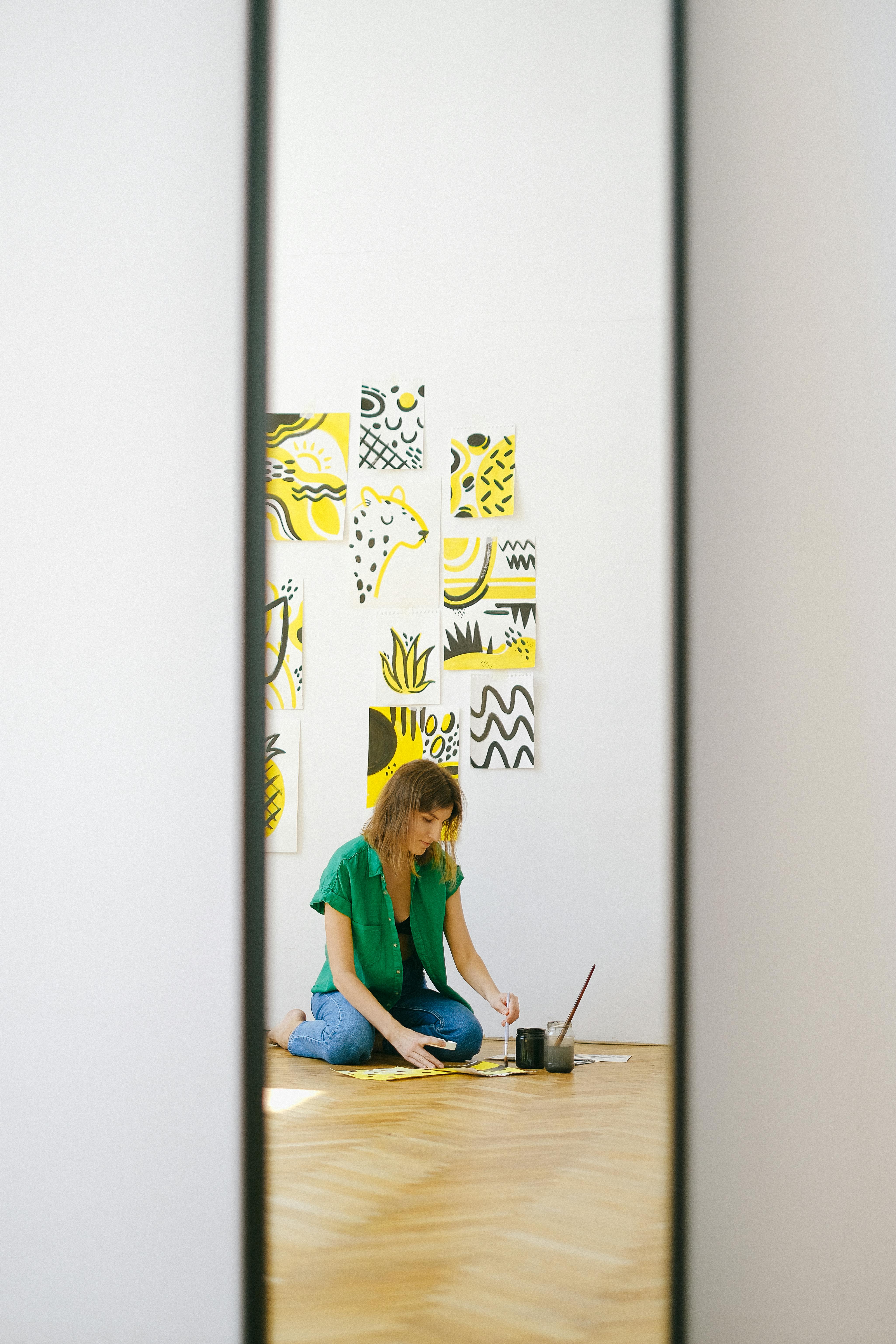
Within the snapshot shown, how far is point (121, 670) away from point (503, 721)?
2407mm

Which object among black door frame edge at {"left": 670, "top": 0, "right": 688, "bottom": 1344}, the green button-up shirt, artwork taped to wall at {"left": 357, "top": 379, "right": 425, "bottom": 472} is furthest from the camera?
artwork taped to wall at {"left": 357, "top": 379, "right": 425, "bottom": 472}

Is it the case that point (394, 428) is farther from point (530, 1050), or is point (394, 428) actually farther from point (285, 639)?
point (530, 1050)

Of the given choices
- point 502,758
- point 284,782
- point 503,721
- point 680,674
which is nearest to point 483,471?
point 503,721

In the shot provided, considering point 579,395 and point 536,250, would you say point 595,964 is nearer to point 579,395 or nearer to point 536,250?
point 579,395

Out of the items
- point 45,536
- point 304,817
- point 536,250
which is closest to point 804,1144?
point 45,536

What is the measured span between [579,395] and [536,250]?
20.1 inches

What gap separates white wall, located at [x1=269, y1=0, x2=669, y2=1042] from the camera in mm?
3457

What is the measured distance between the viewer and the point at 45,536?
1.22 meters

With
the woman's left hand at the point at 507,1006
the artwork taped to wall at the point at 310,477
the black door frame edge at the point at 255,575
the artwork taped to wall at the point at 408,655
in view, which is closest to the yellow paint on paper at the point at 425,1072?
the woman's left hand at the point at 507,1006

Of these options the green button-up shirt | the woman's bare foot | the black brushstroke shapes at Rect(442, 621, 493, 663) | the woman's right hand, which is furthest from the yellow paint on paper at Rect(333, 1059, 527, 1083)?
the black brushstroke shapes at Rect(442, 621, 493, 663)

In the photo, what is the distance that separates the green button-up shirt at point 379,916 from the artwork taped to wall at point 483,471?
4.05 ft

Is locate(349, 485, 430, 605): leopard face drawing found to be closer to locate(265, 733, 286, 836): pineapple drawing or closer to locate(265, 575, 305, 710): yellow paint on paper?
locate(265, 575, 305, 710): yellow paint on paper

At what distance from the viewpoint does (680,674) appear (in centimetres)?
110

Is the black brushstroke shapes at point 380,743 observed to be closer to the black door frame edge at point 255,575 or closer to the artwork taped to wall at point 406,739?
the artwork taped to wall at point 406,739
